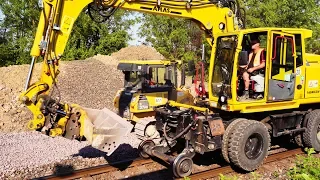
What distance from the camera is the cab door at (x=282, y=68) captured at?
23.0ft

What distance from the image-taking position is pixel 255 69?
6.99m

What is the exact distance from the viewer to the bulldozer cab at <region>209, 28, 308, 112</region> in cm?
679

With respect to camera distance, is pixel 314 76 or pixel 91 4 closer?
pixel 91 4

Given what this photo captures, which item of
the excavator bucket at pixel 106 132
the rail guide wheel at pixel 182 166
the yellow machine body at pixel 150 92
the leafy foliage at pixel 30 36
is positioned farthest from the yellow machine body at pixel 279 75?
the leafy foliage at pixel 30 36

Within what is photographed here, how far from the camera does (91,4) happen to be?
629 centimetres

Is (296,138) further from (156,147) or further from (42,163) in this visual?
(42,163)

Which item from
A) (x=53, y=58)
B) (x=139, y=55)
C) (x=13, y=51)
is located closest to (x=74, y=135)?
(x=53, y=58)

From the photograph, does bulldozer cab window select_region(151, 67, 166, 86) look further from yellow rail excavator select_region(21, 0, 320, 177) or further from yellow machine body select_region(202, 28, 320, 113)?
yellow machine body select_region(202, 28, 320, 113)

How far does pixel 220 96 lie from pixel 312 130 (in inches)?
111

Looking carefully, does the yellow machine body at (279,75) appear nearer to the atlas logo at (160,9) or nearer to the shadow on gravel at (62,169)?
the atlas logo at (160,9)

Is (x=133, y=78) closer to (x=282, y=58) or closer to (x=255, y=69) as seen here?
(x=255, y=69)

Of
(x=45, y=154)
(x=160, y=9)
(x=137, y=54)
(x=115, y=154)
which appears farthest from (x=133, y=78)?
(x=137, y=54)

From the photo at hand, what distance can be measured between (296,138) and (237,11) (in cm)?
349

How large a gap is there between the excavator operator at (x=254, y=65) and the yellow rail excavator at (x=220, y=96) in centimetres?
2
